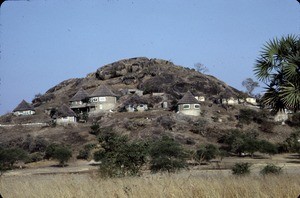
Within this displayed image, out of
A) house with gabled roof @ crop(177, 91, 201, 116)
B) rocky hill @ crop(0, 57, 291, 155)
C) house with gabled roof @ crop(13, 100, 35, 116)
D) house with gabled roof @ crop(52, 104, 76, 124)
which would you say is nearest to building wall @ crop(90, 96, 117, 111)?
rocky hill @ crop(0, 57, 291, 155)

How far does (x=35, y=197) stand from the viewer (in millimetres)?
7320

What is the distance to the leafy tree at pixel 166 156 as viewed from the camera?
20.7 meters

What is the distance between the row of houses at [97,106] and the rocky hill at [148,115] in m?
1.72

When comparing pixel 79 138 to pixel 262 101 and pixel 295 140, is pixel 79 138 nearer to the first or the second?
pixel 295 140

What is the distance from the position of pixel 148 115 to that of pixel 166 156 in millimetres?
43926

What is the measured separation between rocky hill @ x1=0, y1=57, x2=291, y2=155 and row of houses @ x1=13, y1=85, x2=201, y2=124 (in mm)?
1724

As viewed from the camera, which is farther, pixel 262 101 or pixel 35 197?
pixel 262 101

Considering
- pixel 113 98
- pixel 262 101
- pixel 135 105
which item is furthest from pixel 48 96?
pixel 262 101

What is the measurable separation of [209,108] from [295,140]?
3095 centimetres

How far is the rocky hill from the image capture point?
5812 cm

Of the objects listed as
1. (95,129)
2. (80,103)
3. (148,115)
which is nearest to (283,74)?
(95,129)

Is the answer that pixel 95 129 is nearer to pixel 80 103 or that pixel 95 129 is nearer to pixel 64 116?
pixel 64 116

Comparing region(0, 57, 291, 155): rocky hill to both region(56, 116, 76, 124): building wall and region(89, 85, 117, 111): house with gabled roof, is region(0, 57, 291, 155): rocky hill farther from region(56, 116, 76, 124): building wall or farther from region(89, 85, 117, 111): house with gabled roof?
region(56, 116, 76, 124): building wall

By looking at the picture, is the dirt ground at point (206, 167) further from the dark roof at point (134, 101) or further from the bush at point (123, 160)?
the dark roof at point (134, 101)
